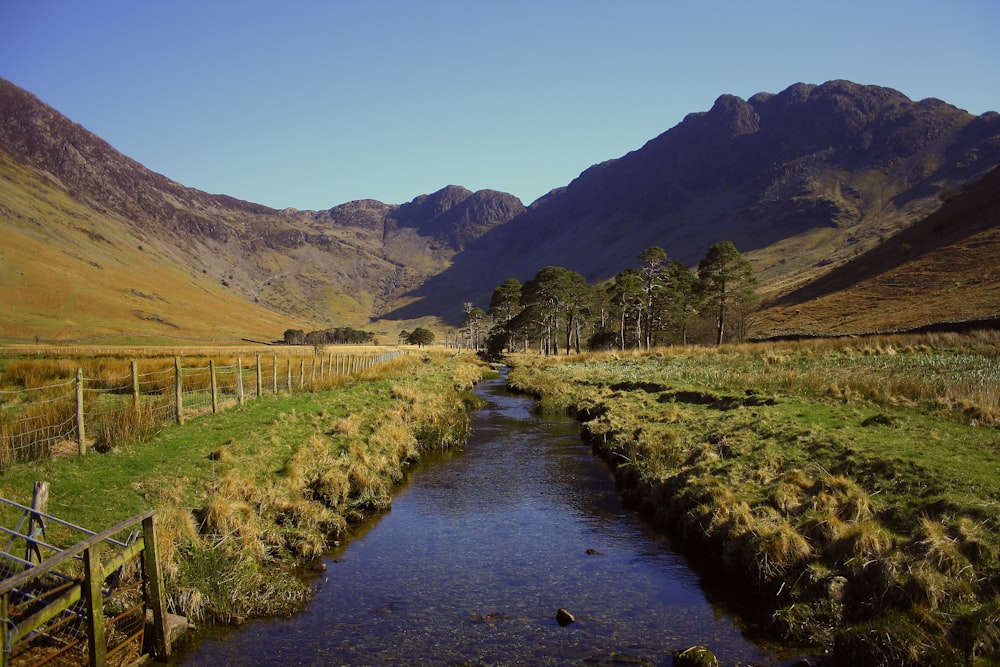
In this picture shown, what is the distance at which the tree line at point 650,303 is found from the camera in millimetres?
64000

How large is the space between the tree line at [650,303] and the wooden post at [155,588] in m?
59.5

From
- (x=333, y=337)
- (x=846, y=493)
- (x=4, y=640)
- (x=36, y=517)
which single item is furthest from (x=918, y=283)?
(x=333, y=337)

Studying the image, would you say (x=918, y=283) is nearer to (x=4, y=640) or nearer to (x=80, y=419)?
(x=80, y=419)

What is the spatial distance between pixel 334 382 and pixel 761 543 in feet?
85.7

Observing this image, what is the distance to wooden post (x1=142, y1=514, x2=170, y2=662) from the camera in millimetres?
8227

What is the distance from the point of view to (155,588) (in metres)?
8.30

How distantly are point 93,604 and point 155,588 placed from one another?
1.33 m

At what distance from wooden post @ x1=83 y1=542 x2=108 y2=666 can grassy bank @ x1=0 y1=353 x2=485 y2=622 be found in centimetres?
245

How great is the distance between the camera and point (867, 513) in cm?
1104

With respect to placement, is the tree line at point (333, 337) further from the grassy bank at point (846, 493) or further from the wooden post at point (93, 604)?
the wooden post at point (93, 604)

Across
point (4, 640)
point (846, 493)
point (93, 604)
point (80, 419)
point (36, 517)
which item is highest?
point (80, 419)

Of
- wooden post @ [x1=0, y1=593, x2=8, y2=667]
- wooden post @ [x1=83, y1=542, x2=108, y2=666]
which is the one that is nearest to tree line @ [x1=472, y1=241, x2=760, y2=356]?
wooden post @ [x1=83, y1=542, x2=108, y2=666]

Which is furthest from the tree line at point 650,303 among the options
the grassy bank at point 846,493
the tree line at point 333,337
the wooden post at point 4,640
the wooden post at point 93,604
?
the tree line at point 333,337

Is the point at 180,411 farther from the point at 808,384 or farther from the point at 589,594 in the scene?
the point at 808,384
